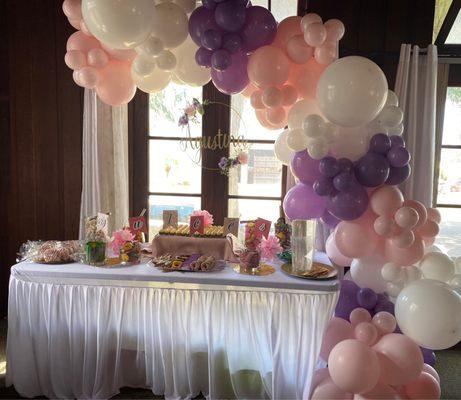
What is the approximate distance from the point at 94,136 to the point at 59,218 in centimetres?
74

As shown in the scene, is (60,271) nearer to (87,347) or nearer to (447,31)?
(87,347)

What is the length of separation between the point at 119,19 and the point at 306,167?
3.46 feet

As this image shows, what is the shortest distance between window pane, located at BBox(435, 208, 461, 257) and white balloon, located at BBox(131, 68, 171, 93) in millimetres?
2279

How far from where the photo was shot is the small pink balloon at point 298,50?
2.08 m

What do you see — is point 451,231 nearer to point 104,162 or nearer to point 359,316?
point 359,316

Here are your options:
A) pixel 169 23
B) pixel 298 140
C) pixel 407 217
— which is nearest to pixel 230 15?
pixel 169 23

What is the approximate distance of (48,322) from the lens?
2.30 meters

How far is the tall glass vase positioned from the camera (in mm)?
2232

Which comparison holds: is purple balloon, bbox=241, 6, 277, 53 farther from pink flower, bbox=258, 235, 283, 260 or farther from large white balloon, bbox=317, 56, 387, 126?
pink flower, bbox=258, 235, 283, 260

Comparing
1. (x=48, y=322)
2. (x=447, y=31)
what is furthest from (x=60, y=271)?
(x=447, y=31)

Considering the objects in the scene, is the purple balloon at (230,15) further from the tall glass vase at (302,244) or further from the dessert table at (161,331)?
the dessert table at (161,331)

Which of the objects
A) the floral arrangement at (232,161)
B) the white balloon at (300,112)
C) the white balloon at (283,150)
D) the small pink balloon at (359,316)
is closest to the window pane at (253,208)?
the floral arrangement at (232,161)

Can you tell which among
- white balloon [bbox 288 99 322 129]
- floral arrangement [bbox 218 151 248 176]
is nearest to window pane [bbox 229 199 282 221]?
floral arrangement [bbox 218 151 248 176]

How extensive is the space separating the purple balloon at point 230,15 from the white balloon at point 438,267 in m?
1.42
